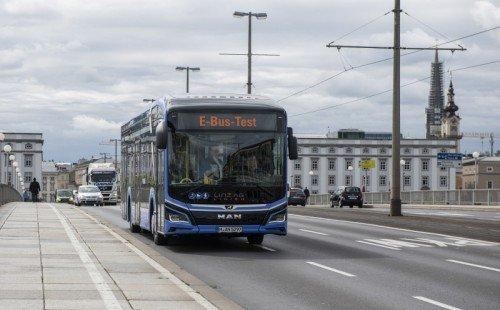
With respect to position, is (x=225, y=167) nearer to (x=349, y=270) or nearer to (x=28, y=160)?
(x=349, y=270)

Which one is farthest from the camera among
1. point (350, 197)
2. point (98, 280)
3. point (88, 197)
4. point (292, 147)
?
point (350, 197)

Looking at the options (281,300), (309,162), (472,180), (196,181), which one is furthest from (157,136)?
(472,180)

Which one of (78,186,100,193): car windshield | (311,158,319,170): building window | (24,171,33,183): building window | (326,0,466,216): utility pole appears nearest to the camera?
(326,0,466,216): utility pole

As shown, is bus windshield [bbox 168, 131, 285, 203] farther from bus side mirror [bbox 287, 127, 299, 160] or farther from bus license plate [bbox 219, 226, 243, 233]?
bus license plate [bbox 219, 226, 243, 233]

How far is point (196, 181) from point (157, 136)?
1196mm

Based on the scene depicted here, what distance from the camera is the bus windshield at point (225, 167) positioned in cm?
1912

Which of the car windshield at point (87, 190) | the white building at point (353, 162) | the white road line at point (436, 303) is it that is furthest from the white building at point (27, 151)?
the white road line at point (436, 303)

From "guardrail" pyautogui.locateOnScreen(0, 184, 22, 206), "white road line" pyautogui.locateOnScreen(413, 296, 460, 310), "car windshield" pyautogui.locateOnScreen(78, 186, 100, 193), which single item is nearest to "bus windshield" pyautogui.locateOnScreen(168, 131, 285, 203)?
"white road line" pyautogui.locateOnScreen(413, 296, 460, 310)

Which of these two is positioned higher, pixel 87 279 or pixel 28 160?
pixel 28 160

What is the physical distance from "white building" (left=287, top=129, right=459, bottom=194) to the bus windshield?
156083 millimetres

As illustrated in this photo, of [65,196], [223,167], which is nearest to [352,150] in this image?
[65,196]

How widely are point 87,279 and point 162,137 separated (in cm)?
643

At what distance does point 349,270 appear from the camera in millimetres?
15336

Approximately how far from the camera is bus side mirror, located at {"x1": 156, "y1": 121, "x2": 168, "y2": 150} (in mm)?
18984
